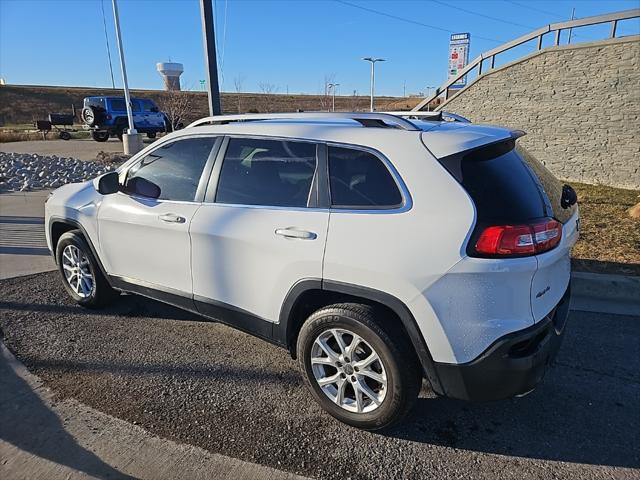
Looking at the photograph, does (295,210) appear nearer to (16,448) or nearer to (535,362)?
(535,362)

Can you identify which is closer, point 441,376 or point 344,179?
point 441,376

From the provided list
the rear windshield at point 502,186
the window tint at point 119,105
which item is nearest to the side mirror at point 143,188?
the rear windshield at point 502,186

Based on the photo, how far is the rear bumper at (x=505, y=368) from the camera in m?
2.05

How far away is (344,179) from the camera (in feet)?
7.95

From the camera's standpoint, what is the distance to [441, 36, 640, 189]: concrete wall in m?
10.7

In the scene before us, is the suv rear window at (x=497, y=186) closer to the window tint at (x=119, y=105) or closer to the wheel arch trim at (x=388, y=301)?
the wheel arch trim at (x=388, y=301)

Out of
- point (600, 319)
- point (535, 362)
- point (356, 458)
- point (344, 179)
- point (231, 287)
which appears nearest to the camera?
point (535, 362)

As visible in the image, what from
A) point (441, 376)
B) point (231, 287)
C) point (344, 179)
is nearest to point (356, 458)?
point (441, 376)

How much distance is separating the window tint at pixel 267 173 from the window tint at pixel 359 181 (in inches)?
6.8

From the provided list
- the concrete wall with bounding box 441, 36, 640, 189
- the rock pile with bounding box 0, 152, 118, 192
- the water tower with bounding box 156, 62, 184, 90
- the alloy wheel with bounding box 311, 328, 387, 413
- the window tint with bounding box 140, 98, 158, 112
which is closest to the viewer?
the alloy wheel with bounding box 311, 328, 387, 413

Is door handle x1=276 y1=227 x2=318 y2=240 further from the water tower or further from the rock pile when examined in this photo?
the water tower

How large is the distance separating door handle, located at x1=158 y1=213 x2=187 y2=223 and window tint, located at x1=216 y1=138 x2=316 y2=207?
34cm

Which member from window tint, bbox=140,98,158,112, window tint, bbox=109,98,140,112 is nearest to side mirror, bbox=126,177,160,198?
window tint, bbox=109,98,140,112

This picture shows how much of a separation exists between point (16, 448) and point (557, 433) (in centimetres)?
302
